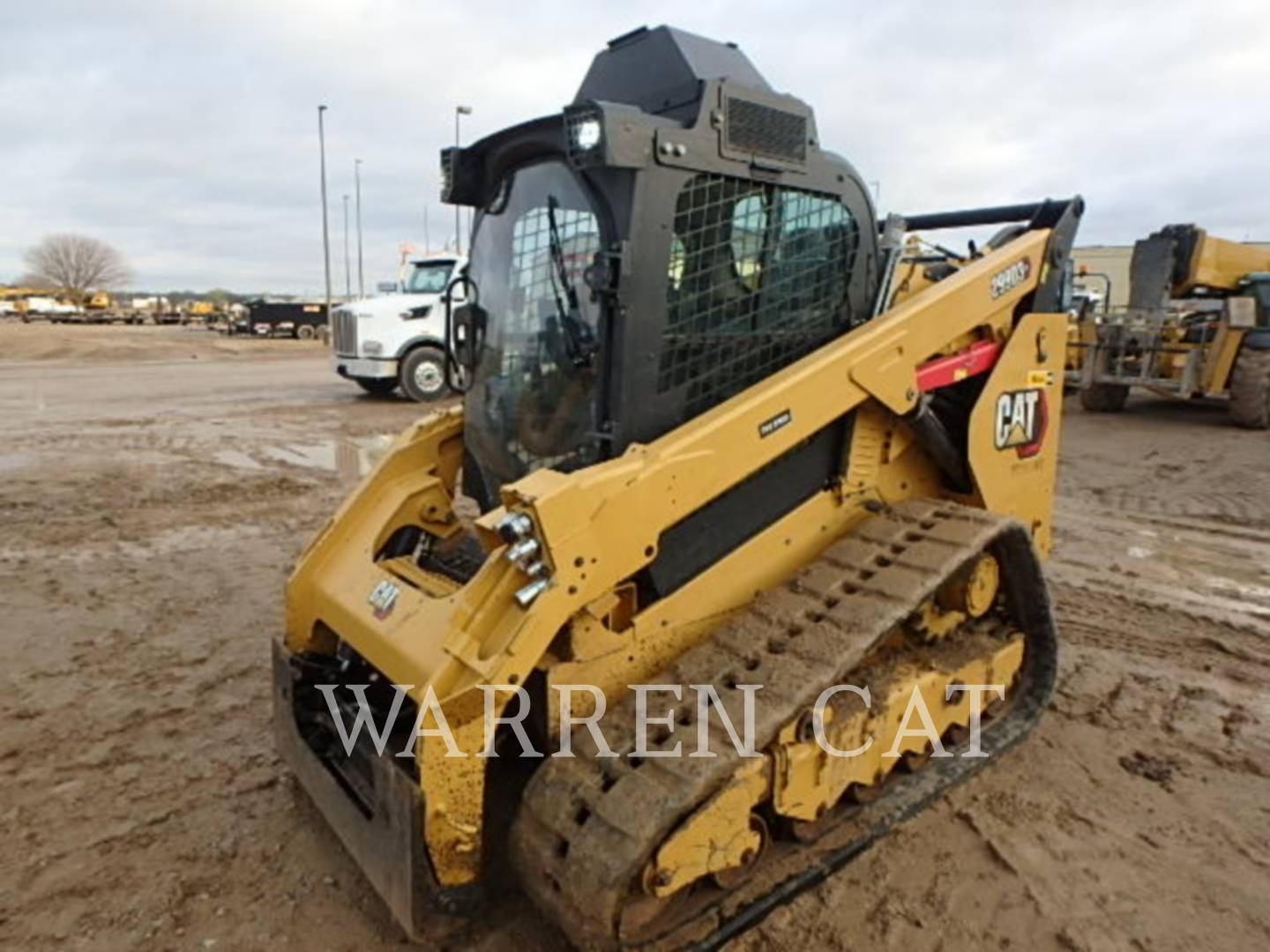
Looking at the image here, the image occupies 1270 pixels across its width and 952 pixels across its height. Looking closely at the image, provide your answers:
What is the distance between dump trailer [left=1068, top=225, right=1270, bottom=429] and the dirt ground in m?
4.87

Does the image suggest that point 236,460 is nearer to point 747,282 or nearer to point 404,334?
point 404,334

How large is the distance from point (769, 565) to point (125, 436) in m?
10.4

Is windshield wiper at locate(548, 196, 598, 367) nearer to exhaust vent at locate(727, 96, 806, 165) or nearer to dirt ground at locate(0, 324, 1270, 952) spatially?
exhaust vent at locate(727, 96, 806, 165)

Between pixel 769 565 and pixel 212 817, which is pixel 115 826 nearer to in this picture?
pixel 212 817

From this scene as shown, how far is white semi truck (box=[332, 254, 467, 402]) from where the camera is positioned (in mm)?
14062

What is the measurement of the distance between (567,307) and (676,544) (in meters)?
0.86

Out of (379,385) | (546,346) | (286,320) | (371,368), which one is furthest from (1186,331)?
(286,320)

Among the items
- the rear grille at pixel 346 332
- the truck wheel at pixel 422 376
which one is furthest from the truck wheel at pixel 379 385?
the rear grille at pixel 346 332

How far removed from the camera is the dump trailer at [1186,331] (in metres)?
11.8

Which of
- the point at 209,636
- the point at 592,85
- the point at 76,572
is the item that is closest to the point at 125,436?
the point at 76,572

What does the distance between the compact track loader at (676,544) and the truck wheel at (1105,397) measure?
35.8 feet

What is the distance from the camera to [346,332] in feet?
47.3

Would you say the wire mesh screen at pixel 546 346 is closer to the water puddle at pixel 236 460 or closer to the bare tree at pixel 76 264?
the water puddle at pixel 236 460

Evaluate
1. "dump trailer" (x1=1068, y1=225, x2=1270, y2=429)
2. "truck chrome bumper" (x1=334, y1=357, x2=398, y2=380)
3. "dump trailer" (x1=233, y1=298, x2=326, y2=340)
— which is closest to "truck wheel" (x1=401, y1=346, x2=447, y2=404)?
"truck chrome bumper" (x1=334, y1=357, x2=398, y2=380)
